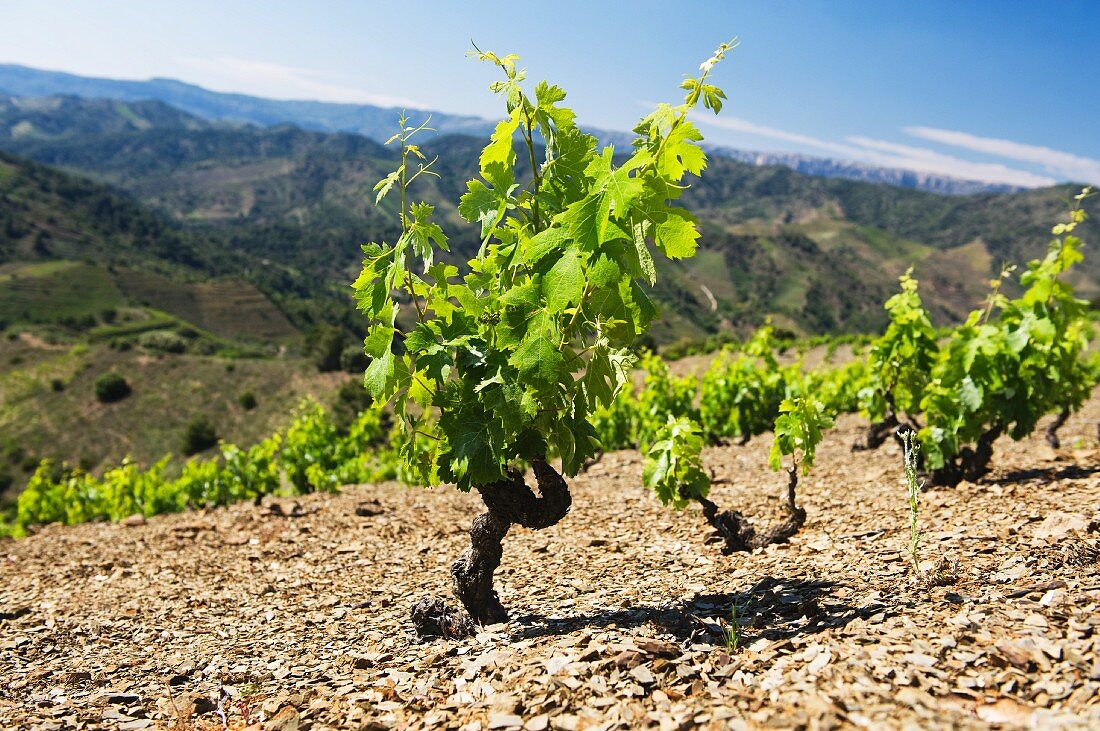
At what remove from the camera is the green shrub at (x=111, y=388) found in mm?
76125

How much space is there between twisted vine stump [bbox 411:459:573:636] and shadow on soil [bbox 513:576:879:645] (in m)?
0.34

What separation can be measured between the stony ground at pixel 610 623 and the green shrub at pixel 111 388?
264 feet

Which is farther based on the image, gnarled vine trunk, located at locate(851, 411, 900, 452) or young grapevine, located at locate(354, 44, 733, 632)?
gnarled vine trunk, located at locate(851, 411, 900, 452)

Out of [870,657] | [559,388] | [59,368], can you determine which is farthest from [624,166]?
[59,368]

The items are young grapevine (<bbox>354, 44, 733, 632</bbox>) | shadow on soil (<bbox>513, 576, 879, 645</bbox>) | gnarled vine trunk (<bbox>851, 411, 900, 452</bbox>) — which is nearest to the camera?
young grapevine (<bbox>354, 44, 733, 632</bbox>)

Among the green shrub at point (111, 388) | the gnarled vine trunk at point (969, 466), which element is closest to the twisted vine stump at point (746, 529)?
the gnarled vine trunk at point (969, 466)

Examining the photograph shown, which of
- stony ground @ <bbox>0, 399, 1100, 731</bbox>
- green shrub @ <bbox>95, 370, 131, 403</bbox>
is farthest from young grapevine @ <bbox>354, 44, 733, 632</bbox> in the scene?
green shrub @ <bbox>95, 370, 131, 403</bbox>

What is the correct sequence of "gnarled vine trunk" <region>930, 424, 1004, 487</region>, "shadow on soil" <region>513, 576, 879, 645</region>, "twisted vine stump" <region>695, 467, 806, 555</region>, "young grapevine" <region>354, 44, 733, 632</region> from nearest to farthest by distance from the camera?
"young grapevine" <region>354, 44, 733, 632</region> → "shadow on soil" <region>513, 576, 879, 645</region> → "twisted vine stump" <region>695, 467, 806, 555</region> → "gnarled vine trunk" <region>930, 424, 1004, 487</region>

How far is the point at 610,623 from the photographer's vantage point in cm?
464

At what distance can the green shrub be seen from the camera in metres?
76.1

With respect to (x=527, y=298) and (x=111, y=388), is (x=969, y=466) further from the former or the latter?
(x=111, y=388)

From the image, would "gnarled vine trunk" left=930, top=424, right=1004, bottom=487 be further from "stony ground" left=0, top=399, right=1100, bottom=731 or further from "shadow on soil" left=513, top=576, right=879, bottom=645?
"shadow on soil" left=513, top=576, right=879, bottom=645

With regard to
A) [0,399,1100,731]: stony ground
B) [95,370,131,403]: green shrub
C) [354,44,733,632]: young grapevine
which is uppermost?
[354,44,733,632]: young grapevine

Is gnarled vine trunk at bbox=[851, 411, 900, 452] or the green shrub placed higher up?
gnarled vine trunk at bbox=[851, 411, 900, 452]
